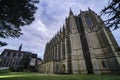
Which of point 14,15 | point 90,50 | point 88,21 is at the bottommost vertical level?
point 14,15

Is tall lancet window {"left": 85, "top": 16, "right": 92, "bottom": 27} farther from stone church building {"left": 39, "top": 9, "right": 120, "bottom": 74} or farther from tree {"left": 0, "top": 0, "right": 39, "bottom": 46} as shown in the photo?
tree {"left": 0, "top": 0, "right": 39, "bottom": 46}

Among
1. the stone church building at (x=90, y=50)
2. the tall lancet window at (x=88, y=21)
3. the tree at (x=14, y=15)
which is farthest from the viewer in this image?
the tall lancet window at (x=88, y=21)

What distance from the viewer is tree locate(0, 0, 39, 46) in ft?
27.4

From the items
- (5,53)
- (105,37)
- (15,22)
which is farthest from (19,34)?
(5,53)

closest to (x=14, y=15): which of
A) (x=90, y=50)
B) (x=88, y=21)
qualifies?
(x=90, y=50)

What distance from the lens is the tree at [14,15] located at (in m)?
8.34

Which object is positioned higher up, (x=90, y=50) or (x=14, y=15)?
(x=90, y=50)

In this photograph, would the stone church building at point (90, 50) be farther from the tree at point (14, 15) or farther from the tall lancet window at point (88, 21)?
the tree at point (14, 15)

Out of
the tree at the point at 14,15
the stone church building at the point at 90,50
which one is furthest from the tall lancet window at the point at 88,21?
the tree at the point at 14,15

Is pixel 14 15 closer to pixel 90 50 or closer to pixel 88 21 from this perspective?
pixel 90 50

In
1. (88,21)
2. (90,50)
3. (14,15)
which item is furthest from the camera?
(88,21)

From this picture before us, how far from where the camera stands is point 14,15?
9.08 metres

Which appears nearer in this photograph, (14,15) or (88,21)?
(14,15)

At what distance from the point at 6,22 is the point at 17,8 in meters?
3.35
